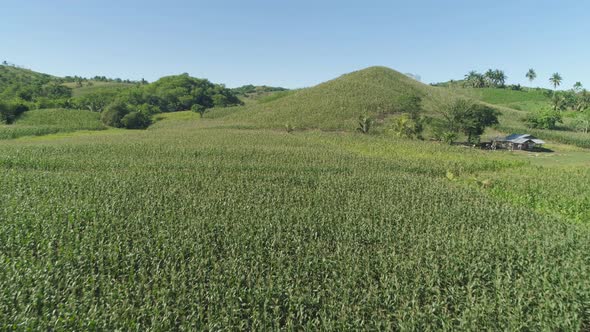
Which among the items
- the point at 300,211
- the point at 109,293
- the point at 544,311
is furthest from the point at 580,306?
the point at 109,293

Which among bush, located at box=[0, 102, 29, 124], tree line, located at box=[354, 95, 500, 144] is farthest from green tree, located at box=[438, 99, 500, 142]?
bush, located at box=[0, 102, 29, 124]

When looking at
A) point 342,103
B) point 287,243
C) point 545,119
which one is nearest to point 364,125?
point 342,103

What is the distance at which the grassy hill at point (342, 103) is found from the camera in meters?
78.2

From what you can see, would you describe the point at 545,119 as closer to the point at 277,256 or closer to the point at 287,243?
the point at 287,243

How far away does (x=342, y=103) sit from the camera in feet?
289

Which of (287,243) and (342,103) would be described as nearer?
(287,243)

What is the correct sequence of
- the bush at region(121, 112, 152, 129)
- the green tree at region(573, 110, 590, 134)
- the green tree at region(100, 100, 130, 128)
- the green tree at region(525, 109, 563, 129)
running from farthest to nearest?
1. the green tree at region(100, 100, 130, 128)
2. the bush at region(121, 112, 152, 129)
3. the green tree at region(525, 109, 563, 129)
4. the green tree at region(573, 110, 590, 134)

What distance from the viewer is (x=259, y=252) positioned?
13.8 metres

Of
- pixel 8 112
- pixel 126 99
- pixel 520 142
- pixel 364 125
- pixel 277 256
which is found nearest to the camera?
pixel 277 256

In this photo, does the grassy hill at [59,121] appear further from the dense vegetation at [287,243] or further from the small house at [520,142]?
the small house at [520,142]

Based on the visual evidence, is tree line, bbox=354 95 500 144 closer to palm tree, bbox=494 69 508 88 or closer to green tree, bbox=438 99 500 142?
green tree, bbox=438 99 500 142

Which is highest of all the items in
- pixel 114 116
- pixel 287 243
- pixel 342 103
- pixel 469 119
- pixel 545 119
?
pixel 342 103

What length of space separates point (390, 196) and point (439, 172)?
515 inches

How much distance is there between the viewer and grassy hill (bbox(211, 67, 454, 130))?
257 feet
